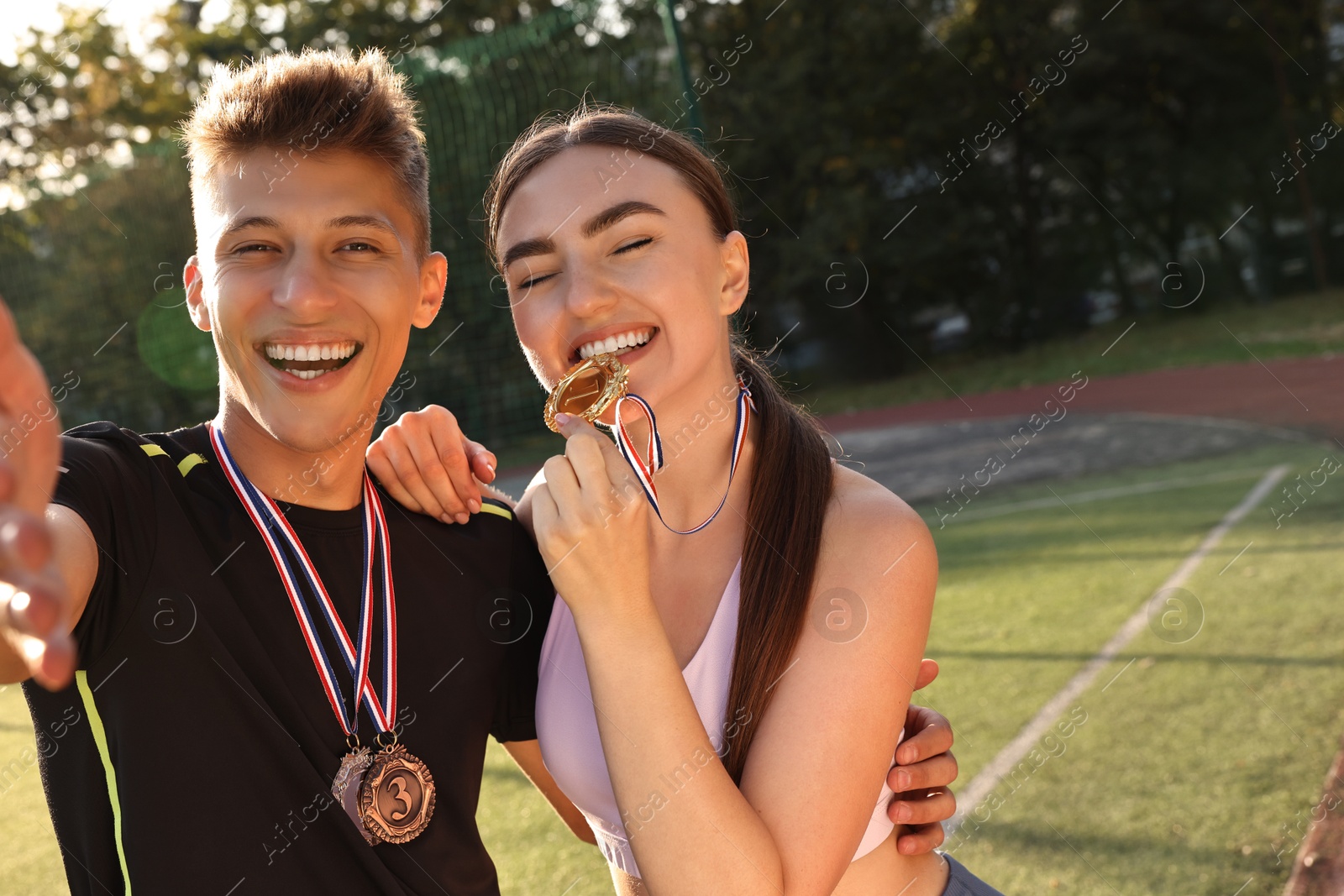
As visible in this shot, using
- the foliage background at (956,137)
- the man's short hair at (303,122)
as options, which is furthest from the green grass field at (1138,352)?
the man's short hair at (303,122)

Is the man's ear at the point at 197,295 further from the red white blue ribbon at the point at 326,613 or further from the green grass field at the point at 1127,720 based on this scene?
the green grass field at the point at 1127,720

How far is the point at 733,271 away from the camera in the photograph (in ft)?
8.78

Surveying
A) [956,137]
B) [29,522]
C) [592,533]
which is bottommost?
[29,522]

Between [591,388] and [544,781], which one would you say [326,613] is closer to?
[591,388]

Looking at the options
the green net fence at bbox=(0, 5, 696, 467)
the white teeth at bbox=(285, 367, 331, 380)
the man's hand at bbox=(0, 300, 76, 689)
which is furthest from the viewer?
the green net fence at bbox=(0, 5, 696, 467)

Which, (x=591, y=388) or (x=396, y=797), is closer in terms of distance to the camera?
(x=396, y=797)

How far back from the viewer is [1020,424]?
17.0 meters

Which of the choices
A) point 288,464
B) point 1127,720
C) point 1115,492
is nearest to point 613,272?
point 288,464

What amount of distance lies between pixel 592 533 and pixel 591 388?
1.82 feet

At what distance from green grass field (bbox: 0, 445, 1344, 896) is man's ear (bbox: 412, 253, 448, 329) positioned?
9.01ft

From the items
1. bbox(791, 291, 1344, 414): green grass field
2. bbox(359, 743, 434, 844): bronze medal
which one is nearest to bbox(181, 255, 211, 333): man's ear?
bbox(359, 743, 434, 844): bronze medal

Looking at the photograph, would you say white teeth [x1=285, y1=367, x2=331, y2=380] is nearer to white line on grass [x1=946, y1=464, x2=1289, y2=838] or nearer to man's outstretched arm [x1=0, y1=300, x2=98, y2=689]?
man's outstretched arm [x1=0, y1=300, x2=98, y2=689]

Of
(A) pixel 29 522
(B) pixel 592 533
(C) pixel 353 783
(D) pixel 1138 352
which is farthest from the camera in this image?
(D) pixel 1138 352

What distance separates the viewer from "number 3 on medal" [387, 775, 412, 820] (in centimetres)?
204
